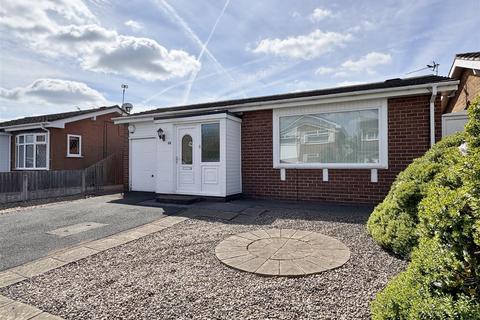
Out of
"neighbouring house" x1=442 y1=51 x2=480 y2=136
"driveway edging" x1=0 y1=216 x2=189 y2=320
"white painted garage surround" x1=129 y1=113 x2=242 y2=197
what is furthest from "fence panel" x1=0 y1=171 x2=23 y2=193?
"neighbouring house" x1=442 y1=51 x2=480 y2=136

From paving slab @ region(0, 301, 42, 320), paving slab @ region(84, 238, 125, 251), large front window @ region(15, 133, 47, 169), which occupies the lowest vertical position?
paving slab @ region(0, 301, 42, 320)

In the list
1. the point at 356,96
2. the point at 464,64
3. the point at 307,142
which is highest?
the point at 464,64

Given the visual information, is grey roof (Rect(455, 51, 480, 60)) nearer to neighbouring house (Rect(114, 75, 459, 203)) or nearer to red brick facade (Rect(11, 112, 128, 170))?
neighbouring house (Rect(114, 75, 459, 203))

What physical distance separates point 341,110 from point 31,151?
1609 centimetres

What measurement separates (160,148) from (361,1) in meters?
7.42

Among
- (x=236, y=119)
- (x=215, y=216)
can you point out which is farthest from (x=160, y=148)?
(x=215, y=216)

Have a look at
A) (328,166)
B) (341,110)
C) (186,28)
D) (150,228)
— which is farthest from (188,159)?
(186,28)

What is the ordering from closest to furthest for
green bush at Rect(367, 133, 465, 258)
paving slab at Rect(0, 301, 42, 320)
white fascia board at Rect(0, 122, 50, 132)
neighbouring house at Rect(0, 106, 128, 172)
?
paving slab at Rect(0, 301, 42, 320), green bush at Rect(367, 133, 465, 258), white fascia board at Rect(0, 122, 50, 132), neighbouring house at Rect(0, 106, 128, 172)

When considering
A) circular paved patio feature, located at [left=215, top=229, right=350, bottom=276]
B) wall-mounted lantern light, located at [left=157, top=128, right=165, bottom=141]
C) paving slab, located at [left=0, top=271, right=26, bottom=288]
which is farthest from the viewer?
wall-mounted lantern light, located at [left=157, top=128, right=165, bottom=141]

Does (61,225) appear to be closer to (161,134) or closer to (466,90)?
(161,134)

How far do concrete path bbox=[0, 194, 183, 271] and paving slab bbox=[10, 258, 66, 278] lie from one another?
22 centimetres

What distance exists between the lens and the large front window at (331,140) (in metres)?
7.16

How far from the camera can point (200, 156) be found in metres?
8.43

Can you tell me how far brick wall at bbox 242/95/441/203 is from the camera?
6.73 meters
